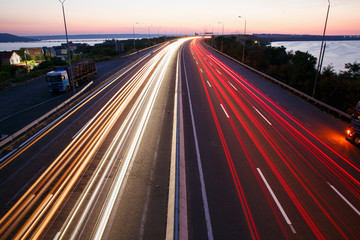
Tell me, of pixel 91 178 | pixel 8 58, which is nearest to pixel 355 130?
pixel 91 178

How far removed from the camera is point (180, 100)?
2491 centimetres

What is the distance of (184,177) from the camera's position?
11.6 metres

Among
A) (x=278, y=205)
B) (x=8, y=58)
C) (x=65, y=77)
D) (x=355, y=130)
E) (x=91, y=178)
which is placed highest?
(x=65, y=77)

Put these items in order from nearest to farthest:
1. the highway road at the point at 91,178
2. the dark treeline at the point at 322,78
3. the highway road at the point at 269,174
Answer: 1. the highway road at the point at 91,178
2. the highway road at the point at 269,174
3. the dark treeline at the point at 322,78

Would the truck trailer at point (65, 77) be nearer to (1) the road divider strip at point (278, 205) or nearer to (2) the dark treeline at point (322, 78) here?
(1) the road divider strip at point (278, 205)

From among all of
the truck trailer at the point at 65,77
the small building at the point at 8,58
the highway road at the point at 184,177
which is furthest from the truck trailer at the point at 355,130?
the small building at the point at 8,58

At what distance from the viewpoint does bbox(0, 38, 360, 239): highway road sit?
8.59 m

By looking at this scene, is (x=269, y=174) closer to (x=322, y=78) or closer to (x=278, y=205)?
(x=278, y=205)

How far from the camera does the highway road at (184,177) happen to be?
8594mm

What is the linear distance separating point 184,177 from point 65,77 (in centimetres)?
2482

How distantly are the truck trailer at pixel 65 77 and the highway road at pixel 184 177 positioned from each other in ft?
29.1

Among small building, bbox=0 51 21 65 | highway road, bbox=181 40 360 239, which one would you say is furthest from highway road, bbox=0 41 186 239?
small building, bbox=0 51 21 65

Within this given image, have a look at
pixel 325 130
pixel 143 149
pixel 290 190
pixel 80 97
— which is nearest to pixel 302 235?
pixel 290 190

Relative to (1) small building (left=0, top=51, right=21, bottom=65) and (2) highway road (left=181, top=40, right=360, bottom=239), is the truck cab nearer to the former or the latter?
(2) highway road (left=181, top=40, right=360, bottom=239)
